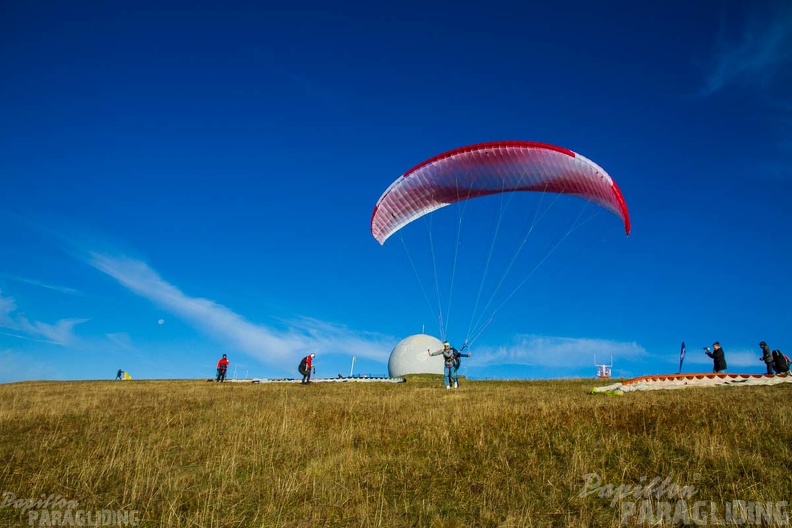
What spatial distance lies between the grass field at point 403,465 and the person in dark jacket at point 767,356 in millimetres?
13509

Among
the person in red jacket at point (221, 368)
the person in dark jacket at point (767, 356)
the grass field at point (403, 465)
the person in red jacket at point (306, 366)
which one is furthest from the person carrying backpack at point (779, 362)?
the person in red jacket at point (221, 368)

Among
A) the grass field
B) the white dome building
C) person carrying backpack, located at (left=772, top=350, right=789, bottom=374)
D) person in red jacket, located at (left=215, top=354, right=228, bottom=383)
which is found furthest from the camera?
the white dome building

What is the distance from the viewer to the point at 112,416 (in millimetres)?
11305

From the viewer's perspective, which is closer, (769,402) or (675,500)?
(675,500)

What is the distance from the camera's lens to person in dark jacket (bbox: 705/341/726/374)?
69.4 feet

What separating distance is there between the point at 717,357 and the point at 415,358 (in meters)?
23.8

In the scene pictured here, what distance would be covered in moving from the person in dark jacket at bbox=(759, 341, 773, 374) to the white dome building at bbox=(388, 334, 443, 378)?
22943 mm

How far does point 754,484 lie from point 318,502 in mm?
5054

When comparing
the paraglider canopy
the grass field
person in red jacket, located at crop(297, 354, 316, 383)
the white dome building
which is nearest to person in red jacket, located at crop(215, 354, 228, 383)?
person in red jacket, located at crop(297, 354, 316, 383)

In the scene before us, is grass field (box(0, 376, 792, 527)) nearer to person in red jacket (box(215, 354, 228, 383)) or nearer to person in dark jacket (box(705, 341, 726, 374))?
person in dark jacket (box(705, 341, 726, 374))

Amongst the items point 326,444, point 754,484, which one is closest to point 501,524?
point 754,484

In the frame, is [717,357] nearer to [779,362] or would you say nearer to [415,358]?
[779,362]

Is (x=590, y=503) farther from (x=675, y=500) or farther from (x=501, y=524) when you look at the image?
(x=501, y=524)

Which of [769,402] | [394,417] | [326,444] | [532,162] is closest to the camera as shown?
[326,444]
